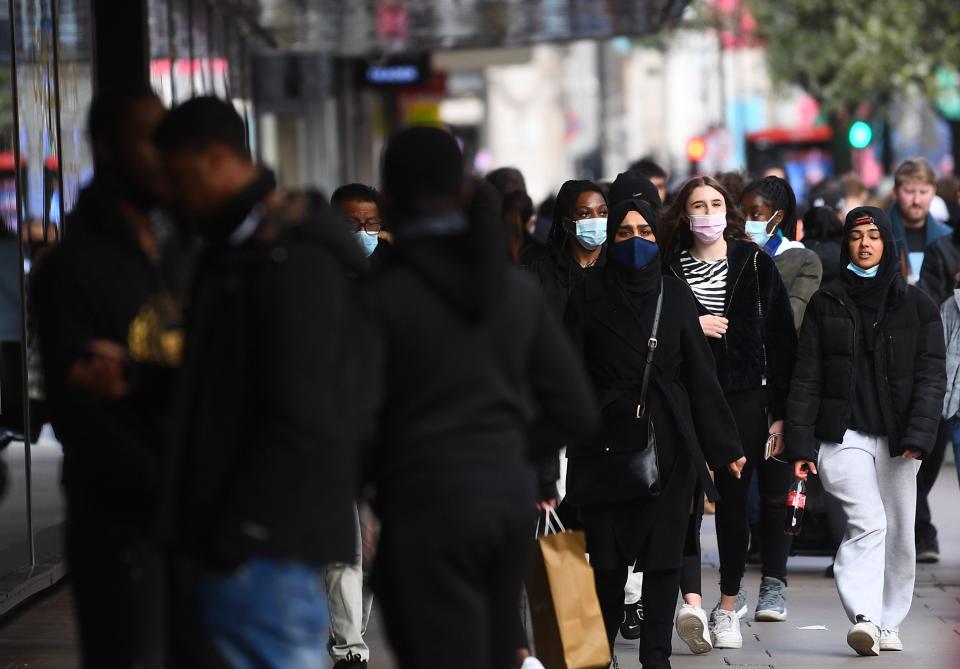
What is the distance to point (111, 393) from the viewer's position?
4.25 metres

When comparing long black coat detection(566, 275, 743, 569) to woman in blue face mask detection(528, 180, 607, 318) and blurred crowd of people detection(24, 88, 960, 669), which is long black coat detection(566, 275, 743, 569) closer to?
woman in blue face mask detection(528, 180, 607, 318)

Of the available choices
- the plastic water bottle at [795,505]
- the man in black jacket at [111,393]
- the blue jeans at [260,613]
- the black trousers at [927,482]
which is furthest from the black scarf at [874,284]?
the blue jeans at [260,613]

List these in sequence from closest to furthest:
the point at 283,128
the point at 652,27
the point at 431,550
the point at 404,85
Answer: the point at 431,550, the point at 652,27, the point at 283,128, the point at 404,85

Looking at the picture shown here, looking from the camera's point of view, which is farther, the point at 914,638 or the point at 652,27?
the point at 652,27

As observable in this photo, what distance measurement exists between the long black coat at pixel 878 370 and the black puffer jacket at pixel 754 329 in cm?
21

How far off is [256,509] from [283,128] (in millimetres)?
21829

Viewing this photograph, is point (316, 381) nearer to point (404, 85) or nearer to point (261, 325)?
point (261, 325)

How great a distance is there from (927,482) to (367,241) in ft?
12.5

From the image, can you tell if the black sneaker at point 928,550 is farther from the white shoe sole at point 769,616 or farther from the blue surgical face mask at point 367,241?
the blue surgical face mask at point 367,241

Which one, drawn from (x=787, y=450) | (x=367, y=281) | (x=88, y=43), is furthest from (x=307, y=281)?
(x=88, y=43)

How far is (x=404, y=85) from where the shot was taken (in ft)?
89.0

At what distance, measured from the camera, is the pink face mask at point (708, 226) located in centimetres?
836

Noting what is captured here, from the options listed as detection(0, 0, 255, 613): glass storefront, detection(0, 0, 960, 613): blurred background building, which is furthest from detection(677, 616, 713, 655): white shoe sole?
detection(0, 0, 255, 613): glass storefront

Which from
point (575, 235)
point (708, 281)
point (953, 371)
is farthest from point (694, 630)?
point (953, 371)
